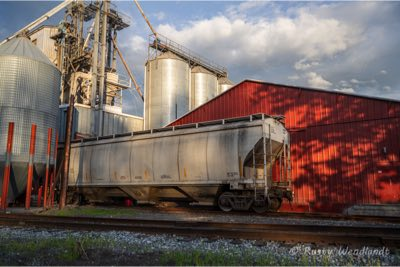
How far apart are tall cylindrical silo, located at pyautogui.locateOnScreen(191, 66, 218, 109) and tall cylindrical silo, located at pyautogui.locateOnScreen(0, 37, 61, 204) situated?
62.6 feet

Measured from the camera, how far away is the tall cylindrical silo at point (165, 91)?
1271 inches

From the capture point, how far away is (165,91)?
32.4 metres

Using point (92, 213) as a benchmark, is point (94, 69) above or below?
above

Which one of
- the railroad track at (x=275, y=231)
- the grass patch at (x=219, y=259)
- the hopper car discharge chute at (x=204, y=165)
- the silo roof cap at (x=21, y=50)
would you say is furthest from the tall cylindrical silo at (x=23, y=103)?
the grass patch at (x=219, y=259)

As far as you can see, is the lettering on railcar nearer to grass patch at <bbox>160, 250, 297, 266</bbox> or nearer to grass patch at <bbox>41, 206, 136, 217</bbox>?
grass patch at <bbox>41, 206, 136, 217</bbox>

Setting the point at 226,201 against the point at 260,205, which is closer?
the point at 260,205

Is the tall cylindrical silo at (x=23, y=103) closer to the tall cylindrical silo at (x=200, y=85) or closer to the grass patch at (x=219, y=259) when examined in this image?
the grass patch at (x=219, y=259)

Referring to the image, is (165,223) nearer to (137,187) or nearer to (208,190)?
(208,190)

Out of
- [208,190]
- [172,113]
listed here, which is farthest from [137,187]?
[172,113]

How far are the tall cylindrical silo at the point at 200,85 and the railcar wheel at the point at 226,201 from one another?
22.6 meters

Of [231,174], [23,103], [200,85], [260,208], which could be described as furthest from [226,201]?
[200,85]

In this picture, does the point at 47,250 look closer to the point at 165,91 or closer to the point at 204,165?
the point at 204,165

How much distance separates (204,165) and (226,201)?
76.0 inches

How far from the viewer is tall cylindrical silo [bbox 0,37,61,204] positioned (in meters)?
17.2
